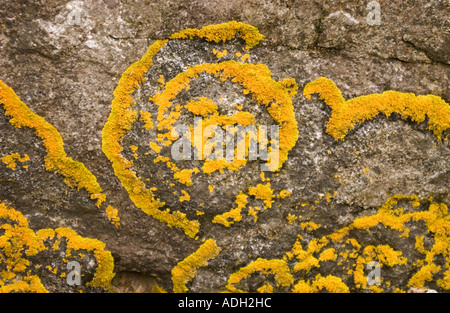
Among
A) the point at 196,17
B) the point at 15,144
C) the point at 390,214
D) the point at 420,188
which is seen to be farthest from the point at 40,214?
the point at 420,188

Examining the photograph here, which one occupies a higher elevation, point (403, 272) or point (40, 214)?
point (40, 214)

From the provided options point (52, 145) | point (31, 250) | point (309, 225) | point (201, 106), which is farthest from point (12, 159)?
point (309, 225)

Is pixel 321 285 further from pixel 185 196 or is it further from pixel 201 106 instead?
pixel 201 106

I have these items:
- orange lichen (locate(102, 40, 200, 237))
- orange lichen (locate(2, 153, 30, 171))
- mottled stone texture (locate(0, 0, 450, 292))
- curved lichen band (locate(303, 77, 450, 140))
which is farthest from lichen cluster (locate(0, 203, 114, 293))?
curved lichen band (locate(303, 77, 450, 140))

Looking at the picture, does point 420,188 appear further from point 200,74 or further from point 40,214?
point 40,214

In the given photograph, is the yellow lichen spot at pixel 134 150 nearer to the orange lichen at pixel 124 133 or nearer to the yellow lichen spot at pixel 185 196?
the orange lichen at pixel 124 133

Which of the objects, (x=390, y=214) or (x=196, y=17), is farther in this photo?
(x=390, y=214)
